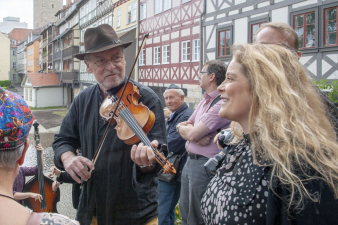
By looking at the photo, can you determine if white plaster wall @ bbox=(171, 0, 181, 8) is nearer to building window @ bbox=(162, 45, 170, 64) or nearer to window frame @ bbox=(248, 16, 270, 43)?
building window @ bbox=(162, 45, 170, 64)

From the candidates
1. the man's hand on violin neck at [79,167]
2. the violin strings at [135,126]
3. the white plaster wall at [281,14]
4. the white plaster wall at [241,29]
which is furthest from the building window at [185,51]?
the man's hand on violin neck at [79,167]

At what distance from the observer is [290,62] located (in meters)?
1.46

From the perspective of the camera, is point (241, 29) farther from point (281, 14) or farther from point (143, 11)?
point (143, 11)

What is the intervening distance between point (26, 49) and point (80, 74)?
125 feet

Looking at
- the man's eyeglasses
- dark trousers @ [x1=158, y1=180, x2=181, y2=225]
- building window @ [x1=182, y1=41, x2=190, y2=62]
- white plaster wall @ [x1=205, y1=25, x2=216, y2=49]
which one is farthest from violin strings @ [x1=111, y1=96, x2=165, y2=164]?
building window @ [x1=182, y1=41, x2=190, y2=62]

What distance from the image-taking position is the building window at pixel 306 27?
7.96m

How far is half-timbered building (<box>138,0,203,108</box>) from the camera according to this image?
12.8 meters

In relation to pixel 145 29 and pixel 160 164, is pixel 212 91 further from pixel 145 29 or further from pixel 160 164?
pixel 145 29

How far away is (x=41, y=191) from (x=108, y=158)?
1981 millimetres

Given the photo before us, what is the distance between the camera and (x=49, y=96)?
34531 millimetres

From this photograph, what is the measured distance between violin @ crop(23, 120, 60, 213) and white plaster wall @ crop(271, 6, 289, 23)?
7.84 meters

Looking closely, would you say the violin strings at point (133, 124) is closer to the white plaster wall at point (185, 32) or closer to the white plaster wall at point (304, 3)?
the white plaster wall at point (304, 3)

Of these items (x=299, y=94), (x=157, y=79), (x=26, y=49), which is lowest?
(x=299, y=94)

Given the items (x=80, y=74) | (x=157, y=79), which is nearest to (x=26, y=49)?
(x=80, y=74)
